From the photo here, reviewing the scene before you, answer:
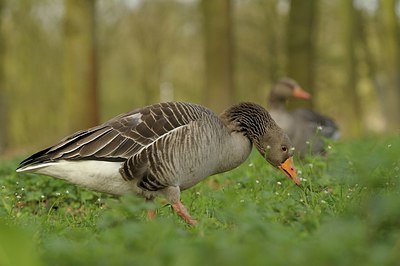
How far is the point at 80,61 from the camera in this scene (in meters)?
16.4

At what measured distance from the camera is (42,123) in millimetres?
32656

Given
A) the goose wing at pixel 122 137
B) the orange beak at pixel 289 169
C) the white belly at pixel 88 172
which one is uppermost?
the goose wing at pixel 122 137

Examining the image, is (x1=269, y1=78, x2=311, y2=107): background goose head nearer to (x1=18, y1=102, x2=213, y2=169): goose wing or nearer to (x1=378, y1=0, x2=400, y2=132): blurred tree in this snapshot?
(x1=18, y1=102, x2=213, y2=169): goose wing

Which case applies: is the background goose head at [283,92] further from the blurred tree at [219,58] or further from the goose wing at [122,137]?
the goose wing at [122,137]

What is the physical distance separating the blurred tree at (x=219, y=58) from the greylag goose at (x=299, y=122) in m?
3.75

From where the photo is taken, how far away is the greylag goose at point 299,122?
11.2 m

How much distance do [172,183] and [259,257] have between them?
3179 mm

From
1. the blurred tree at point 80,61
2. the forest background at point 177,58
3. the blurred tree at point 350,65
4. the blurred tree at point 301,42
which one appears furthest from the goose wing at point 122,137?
the blurred tree at point 350,65

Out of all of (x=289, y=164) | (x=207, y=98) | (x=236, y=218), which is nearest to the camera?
(x=236, y=218)

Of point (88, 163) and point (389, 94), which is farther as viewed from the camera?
point (389, 94)

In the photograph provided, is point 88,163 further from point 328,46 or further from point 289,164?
point 328,46

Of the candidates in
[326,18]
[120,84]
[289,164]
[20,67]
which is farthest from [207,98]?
[120,84]

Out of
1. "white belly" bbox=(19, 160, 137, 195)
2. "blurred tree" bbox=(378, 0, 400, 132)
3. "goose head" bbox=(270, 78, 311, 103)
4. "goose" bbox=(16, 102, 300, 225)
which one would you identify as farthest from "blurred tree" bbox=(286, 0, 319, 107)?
"white belly" bbox=(19, 160, 137, 195)

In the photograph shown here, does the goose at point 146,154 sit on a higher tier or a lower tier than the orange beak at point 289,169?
higher
